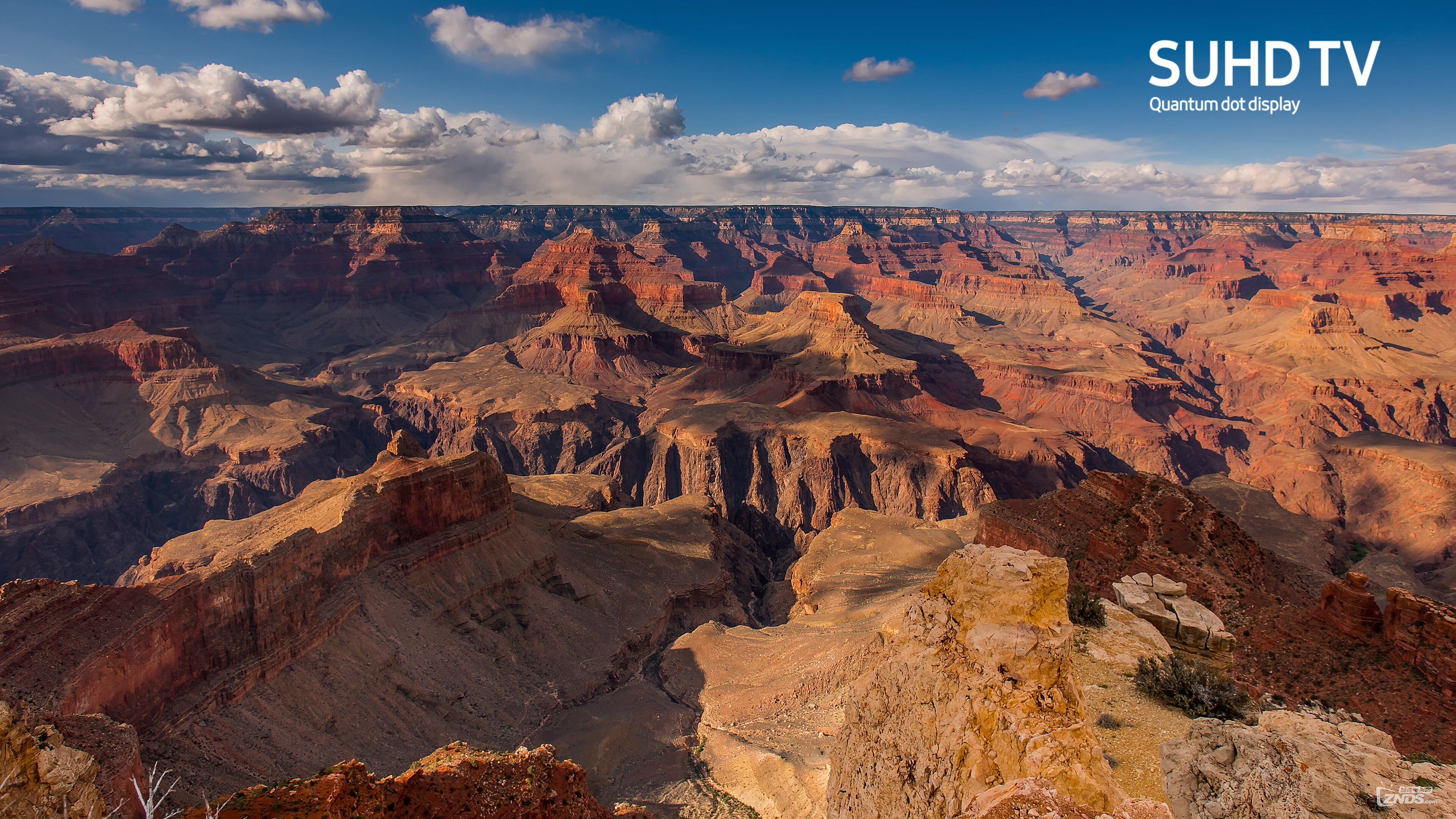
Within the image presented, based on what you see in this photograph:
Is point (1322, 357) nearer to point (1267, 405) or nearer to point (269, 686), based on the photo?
point (1267, 405)

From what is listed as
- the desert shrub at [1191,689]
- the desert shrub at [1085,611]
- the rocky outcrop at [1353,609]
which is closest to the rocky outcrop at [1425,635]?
the rocky outcrop at [1353,609]

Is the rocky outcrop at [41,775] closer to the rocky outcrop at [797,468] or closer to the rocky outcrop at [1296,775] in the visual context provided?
the rocky outcrop at [1296,775]

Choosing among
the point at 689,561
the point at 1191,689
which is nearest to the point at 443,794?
the point at 1191,689

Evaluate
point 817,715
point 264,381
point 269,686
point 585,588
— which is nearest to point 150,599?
point 269,686

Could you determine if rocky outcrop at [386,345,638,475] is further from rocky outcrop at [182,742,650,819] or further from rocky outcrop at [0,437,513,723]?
rocky outcrop at [182,742,650,819]

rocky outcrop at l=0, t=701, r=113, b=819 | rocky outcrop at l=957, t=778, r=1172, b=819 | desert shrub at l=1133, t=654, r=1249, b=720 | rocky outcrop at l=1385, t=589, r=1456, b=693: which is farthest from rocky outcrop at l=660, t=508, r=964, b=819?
rocky outcrop at l=0, t=701, r=113, b=819
